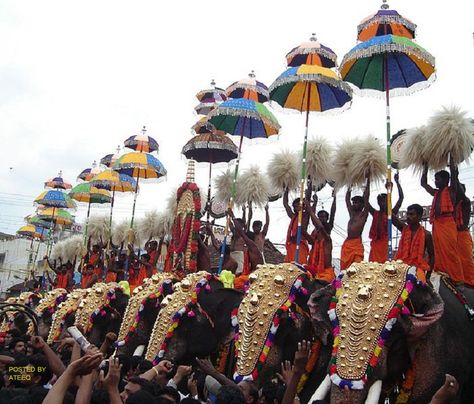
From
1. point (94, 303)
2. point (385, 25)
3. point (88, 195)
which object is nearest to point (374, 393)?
point (385, 25)

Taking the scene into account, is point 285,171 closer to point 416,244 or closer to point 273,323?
point 416,244

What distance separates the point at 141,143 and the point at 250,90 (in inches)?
191

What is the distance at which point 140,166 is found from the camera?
42.4ft

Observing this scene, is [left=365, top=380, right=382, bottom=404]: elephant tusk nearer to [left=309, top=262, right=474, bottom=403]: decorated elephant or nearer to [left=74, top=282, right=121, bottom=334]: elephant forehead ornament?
[left=309, top=262, right=474, bottom=403]: decorated elephant

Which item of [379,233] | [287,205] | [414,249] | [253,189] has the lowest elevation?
[414,249]

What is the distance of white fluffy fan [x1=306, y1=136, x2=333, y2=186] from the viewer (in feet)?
27.4

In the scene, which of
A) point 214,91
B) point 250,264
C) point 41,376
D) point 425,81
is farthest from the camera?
point 214,91

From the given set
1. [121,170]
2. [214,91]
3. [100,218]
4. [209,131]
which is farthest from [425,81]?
[100,218]

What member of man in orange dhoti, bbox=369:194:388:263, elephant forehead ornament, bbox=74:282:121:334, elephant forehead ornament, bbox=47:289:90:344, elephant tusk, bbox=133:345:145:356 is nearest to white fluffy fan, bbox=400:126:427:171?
man in orange dhoti, bbox=369:194:388:263

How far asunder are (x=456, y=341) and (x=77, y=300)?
7775mm

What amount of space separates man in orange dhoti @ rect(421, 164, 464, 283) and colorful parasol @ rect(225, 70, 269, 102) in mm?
4195

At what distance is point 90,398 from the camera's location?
11.3 feet

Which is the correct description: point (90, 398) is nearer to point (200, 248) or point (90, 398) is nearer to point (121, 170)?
point (200, 248)

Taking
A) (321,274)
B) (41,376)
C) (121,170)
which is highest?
(121,170)
